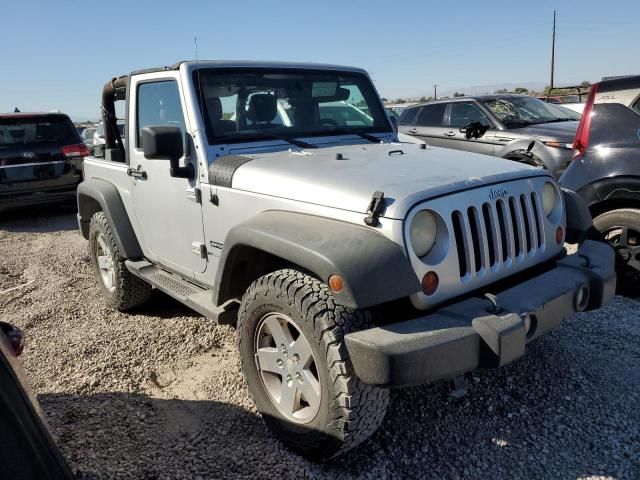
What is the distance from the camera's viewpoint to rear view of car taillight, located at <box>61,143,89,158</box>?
8.54 metres

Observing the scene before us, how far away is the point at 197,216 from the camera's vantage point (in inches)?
133

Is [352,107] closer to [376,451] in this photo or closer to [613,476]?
[376,451]

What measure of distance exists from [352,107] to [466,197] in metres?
1.90

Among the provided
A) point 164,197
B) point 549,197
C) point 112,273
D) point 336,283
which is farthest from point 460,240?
point 112,273

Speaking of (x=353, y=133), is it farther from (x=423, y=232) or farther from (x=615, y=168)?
(x=615, y=168)

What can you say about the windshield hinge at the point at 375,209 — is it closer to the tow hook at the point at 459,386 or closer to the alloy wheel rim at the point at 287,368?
the alloy wheel rim at the point at 287,368

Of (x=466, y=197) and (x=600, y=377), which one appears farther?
(x=600, y=377)

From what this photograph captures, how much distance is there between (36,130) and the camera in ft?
28.0

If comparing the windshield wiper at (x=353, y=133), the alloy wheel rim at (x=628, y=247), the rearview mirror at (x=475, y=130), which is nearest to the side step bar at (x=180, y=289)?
the windshield wiper at (x=353, y=133)

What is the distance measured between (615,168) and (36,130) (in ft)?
26.8

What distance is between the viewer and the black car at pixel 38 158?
8.19 metres

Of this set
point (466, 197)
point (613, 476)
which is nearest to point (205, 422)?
point (466, 197)

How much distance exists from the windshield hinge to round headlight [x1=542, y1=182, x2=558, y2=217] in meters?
1.25

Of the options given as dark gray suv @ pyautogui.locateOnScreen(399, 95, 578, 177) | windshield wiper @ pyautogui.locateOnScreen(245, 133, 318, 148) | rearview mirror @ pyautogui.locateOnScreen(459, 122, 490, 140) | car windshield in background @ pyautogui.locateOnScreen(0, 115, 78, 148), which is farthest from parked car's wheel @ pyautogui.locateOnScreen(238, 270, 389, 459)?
car windshield in background @ pyautogui.locateOnScreen(0, 115, 78, 148)
